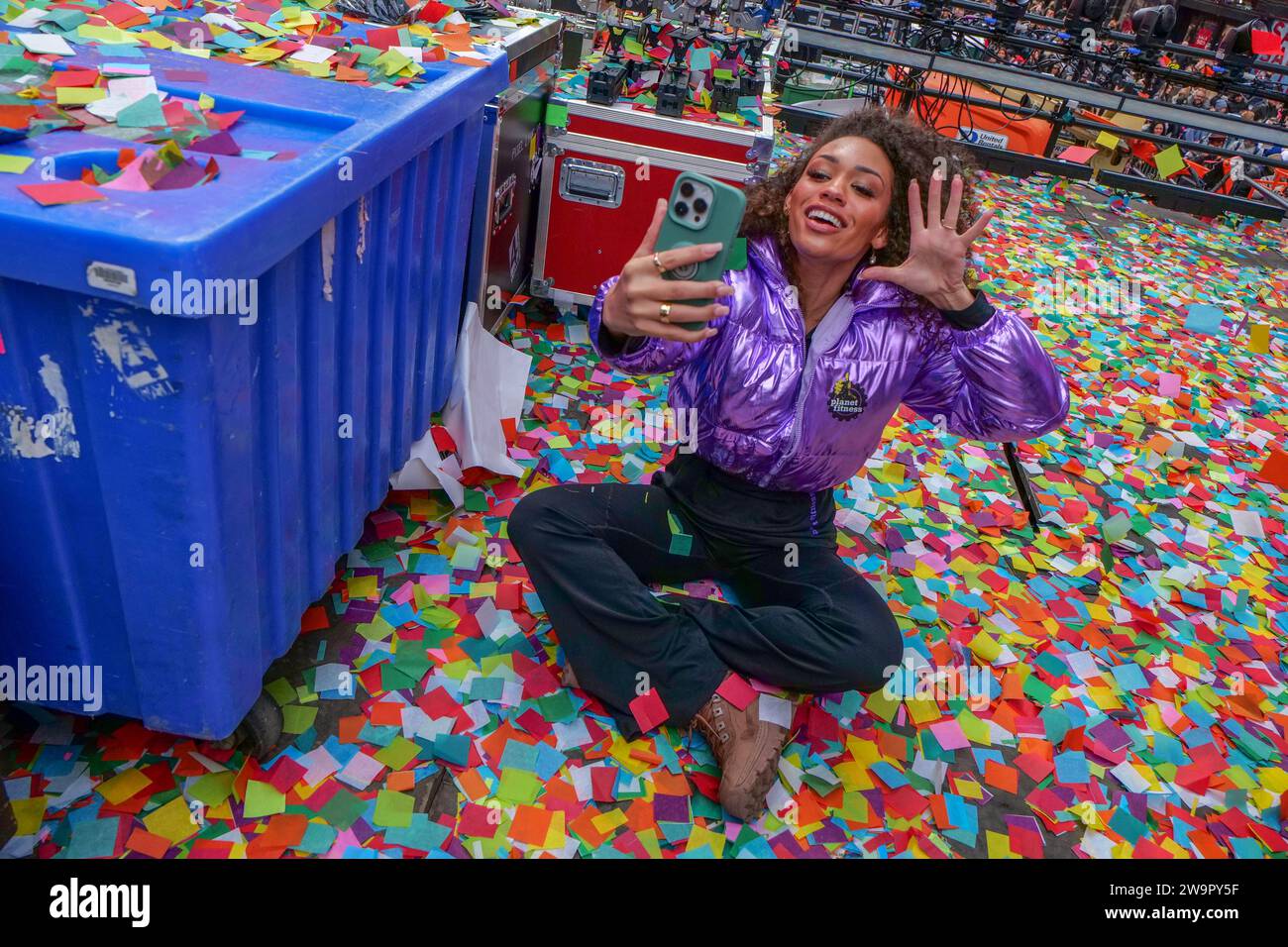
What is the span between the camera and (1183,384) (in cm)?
461

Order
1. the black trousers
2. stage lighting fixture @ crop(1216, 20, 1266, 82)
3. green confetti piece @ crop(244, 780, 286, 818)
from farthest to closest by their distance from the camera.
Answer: stage lighting fixture @ crop(1216, 20, 1266, 82), the black trousers, green confetti piece @ crop(244, 780, 286, 818)

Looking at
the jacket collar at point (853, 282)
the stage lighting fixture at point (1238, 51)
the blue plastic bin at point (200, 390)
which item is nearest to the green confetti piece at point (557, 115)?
the blue plastic bin at point (200, 390)

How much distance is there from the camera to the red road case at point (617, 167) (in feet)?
11.7

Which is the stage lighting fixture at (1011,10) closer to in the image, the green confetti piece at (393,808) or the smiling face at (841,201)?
the smiling face at (841,201)

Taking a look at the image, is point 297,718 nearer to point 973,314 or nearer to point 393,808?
point 393,808

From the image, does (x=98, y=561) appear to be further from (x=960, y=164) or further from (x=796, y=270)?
(x=960, y=164)

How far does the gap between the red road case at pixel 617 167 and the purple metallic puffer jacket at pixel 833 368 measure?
62.1 inches

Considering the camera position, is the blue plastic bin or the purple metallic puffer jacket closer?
the blue plastic bin

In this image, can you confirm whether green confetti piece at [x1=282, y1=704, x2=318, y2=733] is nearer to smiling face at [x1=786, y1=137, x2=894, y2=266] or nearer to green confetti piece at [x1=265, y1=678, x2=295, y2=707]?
green confetti piece at [x1=265, y1=678, x2=295, y2=707]

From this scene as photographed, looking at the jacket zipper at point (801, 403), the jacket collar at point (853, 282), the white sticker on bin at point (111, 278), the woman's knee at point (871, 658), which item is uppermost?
the white sticker on bin at point (111, 278)

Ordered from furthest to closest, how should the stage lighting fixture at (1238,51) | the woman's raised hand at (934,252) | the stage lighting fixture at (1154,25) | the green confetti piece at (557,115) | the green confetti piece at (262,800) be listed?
the stage lighting fixture at (1238,51), the stage lighting fixture at (1154,25), the green confetti piece at (557,115), the woman's raised hand at (934,252), the green confetti piece at (262,800)

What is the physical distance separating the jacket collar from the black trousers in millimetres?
534

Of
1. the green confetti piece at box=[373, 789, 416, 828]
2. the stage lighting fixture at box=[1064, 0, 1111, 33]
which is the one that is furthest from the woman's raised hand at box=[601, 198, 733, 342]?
the stage lighting fixture at box=[1064, 0, 1111, 33]

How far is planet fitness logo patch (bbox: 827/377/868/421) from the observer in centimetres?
215
